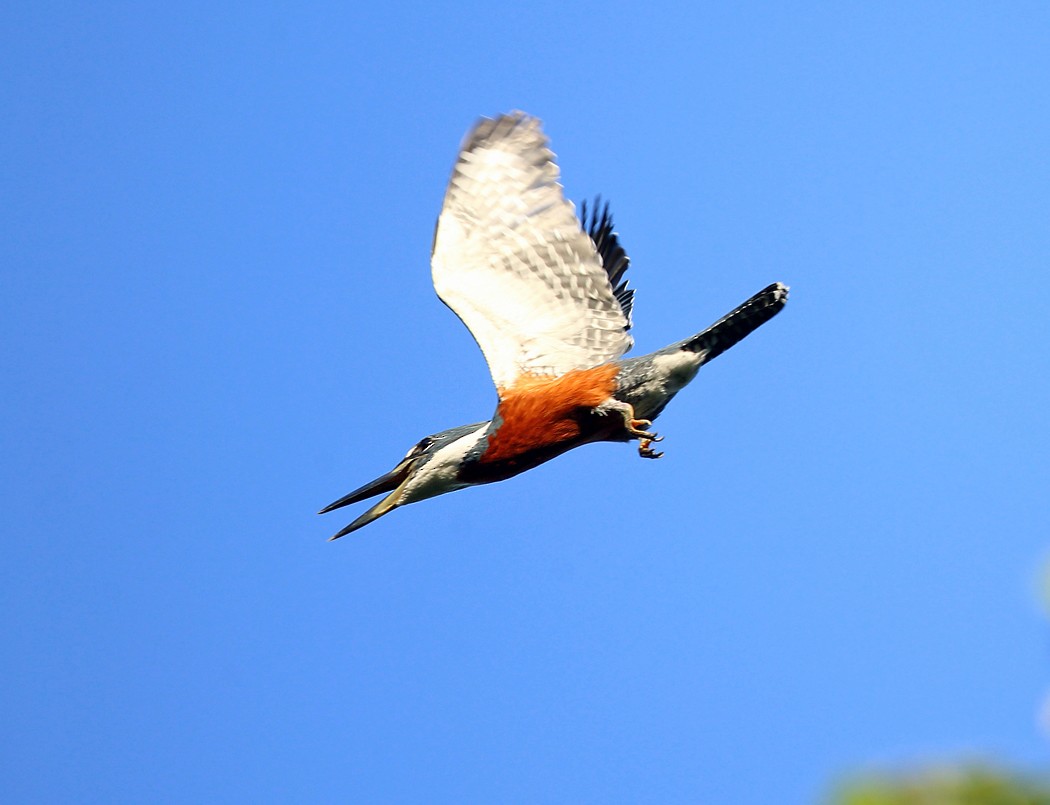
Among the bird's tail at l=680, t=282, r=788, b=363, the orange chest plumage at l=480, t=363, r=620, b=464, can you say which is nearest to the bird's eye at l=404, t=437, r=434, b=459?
the orange chest plumage at l=480, t=363, r=620, b=464

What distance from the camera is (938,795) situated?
2.26 meters

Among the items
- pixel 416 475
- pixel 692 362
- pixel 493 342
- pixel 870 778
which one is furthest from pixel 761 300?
pixel 870 778

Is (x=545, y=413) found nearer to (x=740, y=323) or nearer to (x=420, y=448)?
(x=420, y=448)

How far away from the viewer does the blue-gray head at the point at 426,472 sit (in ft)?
29.2

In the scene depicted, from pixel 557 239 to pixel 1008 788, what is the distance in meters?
7.10

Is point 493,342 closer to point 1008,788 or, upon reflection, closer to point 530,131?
point 530,131

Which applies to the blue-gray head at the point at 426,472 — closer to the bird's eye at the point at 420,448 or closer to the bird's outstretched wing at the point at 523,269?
the bird's eye at the point at 420,448

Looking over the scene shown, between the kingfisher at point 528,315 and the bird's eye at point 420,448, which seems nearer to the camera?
the kingfisher at point 528,315

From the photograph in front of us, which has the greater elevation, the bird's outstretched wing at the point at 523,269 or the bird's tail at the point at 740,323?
the bird's outstretched wing at the point at 523,269

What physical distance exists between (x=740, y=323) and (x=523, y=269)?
5.26ft

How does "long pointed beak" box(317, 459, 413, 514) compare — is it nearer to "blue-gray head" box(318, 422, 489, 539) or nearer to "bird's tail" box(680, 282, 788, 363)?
"blue-gray head" box(318, 422, 489, 539)

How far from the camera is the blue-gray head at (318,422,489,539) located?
29.2 feet

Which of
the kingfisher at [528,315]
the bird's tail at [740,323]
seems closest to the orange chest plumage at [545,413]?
the kingfisher at [528,315]

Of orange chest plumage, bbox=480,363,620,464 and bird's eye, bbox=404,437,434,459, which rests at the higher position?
bird's eye, bbox=404,437,434,459
